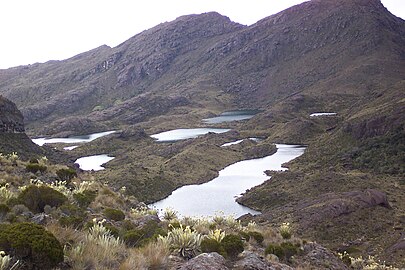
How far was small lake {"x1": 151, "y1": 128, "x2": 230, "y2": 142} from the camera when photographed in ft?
461

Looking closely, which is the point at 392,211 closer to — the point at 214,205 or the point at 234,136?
the point at 214,205

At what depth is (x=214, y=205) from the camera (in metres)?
59.0

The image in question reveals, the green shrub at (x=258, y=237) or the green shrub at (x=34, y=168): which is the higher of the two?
the green shrub at (x=34, y=168)

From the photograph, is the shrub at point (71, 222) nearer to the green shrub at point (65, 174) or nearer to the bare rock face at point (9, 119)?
the green shrub at point (65, 174)

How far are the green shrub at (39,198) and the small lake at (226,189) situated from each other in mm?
32343

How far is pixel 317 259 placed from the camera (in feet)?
49.5

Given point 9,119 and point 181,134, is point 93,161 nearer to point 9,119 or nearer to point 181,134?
point 181,134

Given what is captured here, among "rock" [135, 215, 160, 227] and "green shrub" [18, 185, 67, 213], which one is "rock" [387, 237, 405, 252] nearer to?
"rock" [135, 215, 160, 227]

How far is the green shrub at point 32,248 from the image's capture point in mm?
6363

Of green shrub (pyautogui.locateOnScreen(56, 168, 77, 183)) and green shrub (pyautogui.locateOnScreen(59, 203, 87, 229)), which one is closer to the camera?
green shrub (pyautogui.locateOnScreen(59, 203, 87, 229))

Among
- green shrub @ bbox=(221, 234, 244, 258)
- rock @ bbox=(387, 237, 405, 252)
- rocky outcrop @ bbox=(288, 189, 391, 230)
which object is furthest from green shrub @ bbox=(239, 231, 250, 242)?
rocky outcrop @ bbox=(288, 189, 391, 230)

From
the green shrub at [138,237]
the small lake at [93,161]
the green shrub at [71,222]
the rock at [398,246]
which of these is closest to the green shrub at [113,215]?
the green shrub at [138,237]

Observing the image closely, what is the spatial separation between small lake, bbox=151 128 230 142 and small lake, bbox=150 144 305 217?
47.6 meters

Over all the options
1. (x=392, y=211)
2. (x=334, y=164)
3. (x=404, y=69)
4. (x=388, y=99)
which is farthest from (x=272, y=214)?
(x=404, y=69)
